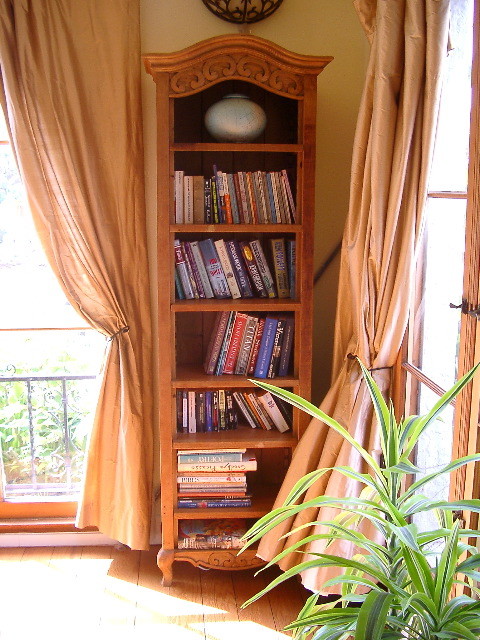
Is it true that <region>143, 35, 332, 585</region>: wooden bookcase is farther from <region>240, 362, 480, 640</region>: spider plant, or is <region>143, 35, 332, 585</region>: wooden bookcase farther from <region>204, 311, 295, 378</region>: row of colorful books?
<region>240, 362, 480, 640</region>: spider plant

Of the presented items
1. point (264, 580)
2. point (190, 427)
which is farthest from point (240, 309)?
point (264, 580)

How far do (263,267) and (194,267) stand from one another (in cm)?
25

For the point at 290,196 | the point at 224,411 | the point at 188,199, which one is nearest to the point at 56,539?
the point at 224,411

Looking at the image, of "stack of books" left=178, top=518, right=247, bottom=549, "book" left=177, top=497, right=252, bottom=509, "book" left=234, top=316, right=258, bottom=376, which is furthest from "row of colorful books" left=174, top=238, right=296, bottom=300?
"stack of books" left=178, top=518, right=247, bottom=549

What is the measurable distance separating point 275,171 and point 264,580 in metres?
1.50

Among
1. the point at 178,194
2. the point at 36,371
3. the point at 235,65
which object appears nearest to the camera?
the point at 235,65

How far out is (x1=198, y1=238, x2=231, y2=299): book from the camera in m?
2.66

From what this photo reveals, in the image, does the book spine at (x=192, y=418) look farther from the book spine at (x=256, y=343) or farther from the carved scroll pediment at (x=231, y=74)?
the carved scroll pediment at (x=231, y=74)

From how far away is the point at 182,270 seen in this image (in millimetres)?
2645

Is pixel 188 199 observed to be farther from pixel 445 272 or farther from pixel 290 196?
pixel 445 272

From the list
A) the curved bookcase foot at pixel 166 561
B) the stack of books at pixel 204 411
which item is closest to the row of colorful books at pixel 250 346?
the stack of books at pixel 204 411

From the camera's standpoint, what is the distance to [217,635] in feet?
8.02

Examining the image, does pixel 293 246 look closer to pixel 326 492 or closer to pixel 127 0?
pixel 326 492

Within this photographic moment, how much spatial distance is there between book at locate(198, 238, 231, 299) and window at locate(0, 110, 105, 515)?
577 mm
